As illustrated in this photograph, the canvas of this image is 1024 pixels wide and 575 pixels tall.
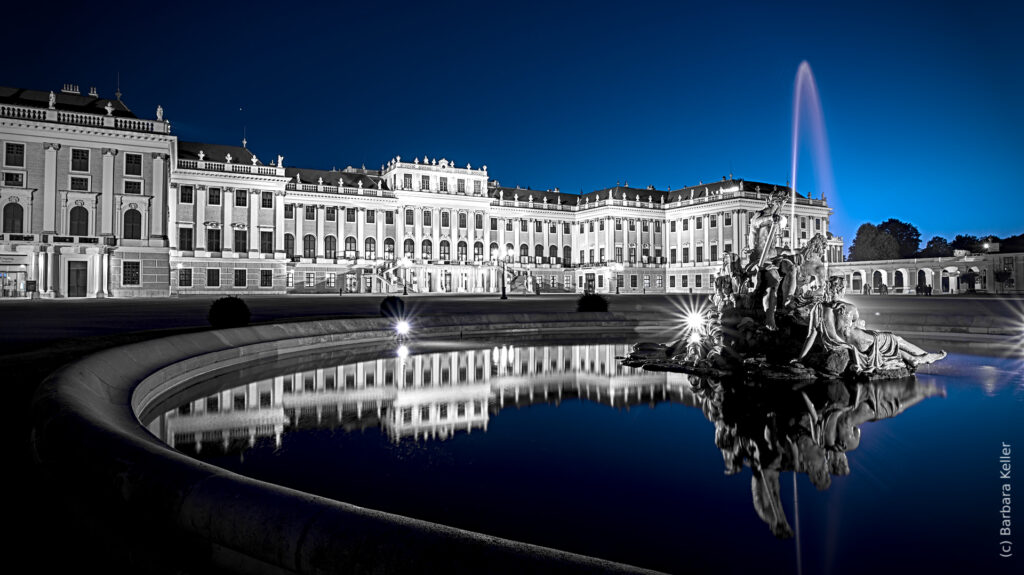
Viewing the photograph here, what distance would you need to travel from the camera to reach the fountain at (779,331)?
9.08m

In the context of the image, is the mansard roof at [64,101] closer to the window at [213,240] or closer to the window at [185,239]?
the window at [185,239]

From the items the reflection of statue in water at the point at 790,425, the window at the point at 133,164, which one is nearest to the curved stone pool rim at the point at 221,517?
the reflection of statue in water at the point at 790,425

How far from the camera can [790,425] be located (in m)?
6.18

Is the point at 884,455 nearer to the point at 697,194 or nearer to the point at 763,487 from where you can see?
the point at 763,487

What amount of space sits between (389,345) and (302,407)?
608 centimetres

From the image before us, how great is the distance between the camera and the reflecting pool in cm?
359

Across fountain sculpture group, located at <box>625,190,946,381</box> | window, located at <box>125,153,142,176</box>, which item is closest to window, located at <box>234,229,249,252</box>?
window, located at <box>125,153,142,176</box>

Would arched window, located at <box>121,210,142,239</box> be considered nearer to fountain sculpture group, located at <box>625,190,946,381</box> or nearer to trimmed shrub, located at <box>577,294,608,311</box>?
trimmed shrub, located at <box>577,294,608,311</box>

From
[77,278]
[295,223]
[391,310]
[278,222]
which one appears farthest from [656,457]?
[295,223]

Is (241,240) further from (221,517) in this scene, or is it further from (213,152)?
(221,517)

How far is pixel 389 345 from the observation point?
522 inches

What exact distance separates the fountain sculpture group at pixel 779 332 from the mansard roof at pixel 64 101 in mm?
45633

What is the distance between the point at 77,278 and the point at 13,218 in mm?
5699

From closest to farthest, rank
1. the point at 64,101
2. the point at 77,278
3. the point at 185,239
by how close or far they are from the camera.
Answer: the point at 77,278, the point at 64,101, the point at 185,239
